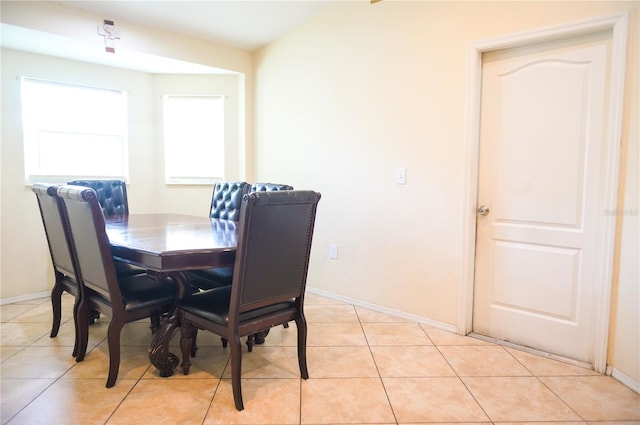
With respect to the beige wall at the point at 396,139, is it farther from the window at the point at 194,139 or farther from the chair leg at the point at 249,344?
the chair leg at the point at 249,344

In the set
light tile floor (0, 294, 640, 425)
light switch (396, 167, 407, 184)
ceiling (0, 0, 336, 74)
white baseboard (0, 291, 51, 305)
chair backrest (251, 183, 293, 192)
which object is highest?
ceiling (0, 0, 336, 74)

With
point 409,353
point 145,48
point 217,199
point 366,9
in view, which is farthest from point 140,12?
point 409,353

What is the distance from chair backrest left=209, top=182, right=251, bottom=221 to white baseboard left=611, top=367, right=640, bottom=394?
266 centimetres

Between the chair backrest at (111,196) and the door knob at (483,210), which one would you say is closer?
the door knob at (483,210)

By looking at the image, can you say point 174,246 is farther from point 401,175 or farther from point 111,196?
point 111,196

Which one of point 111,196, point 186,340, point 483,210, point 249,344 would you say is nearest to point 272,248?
point 186,340

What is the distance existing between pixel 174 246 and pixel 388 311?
74.9 inches

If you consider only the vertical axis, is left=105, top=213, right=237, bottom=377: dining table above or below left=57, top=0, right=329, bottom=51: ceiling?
below

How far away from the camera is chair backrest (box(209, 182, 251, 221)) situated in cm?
315

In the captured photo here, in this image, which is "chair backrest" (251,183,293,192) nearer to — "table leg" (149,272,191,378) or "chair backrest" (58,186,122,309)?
"table leg" (149,272,191,378)

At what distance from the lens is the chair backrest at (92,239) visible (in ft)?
6.13

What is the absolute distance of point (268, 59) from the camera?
13.2 feet

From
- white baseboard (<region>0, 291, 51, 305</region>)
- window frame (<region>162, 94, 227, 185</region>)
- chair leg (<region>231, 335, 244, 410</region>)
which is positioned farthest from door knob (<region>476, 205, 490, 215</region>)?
white baseboard (<region>0, 291, 51, 305</region>)

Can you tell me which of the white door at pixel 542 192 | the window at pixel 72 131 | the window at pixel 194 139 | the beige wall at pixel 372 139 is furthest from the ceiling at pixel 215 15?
the white door at pixel 542 192
